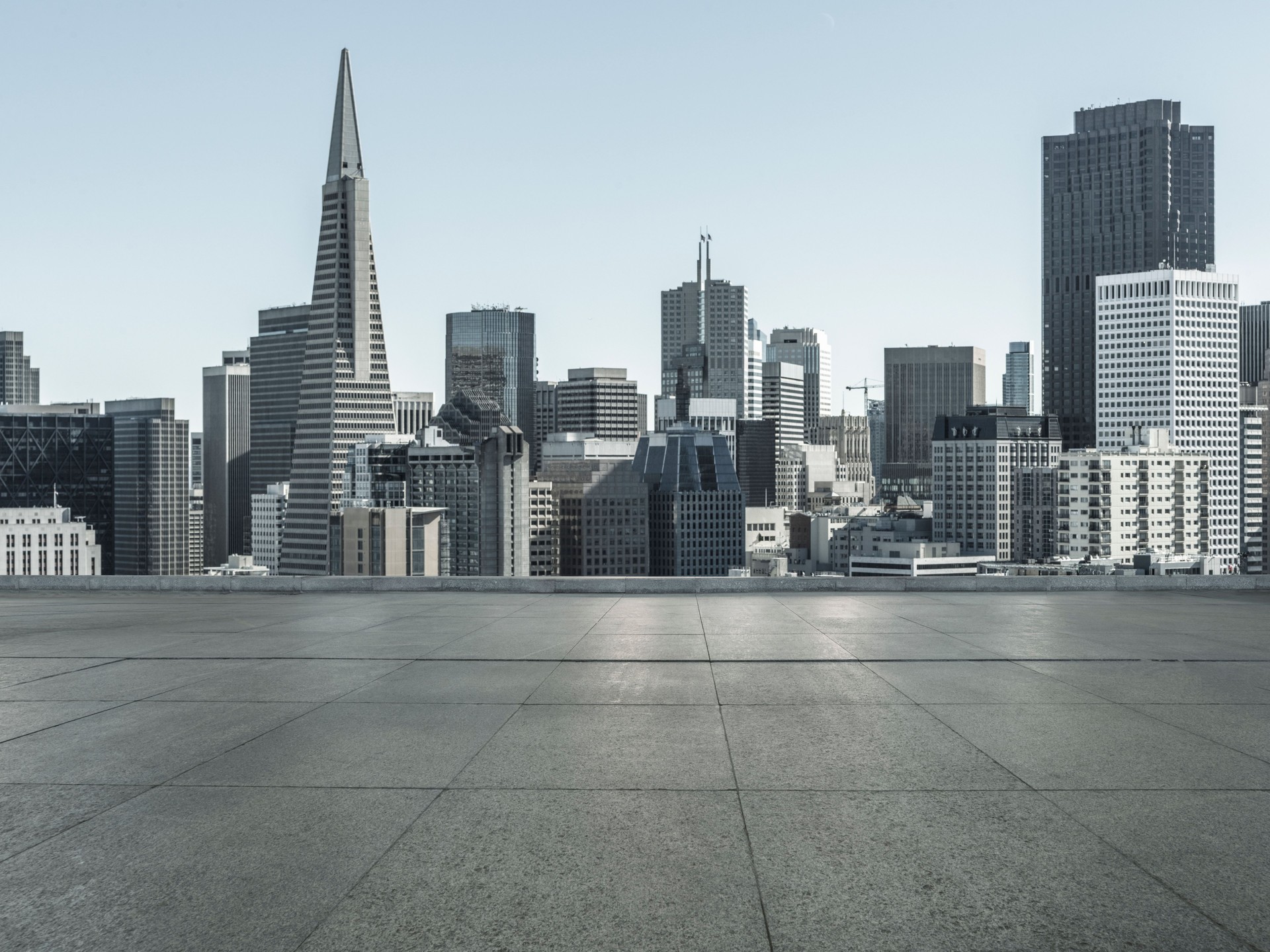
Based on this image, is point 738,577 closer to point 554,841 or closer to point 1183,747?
point 1183,747

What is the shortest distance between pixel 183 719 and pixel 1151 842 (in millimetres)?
9266

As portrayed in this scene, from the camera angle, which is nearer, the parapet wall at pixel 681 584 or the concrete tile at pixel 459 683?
the concrete tile at pixel 459 683

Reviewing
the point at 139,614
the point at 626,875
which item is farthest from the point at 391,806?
the point at 139,614

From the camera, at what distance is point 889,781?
941cm

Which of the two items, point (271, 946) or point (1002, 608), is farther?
point (1002, 608)

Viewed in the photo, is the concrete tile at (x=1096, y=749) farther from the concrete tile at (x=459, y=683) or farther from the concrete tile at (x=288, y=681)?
the concrete tile at (x=288, y=681)

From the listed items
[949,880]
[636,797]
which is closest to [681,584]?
[636,797]

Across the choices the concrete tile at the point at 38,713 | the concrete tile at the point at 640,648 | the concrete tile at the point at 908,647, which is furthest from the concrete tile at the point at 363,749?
the concrete tile at the point at 908,647

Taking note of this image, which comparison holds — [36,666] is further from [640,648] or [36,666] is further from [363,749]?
[640,648]

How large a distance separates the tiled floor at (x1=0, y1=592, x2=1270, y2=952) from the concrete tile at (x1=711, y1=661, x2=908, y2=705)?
80mm

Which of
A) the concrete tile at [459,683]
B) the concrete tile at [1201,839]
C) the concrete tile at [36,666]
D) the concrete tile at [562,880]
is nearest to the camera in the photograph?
the concrete tile at [562,880]

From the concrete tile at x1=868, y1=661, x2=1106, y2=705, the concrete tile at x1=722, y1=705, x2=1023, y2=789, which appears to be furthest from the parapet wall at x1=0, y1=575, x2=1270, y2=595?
the concrete tile at x1=722, y1=705, x2=1023, y2=789

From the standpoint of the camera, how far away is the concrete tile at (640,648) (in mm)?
16188

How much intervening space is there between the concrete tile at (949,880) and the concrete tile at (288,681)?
6.50 meters
